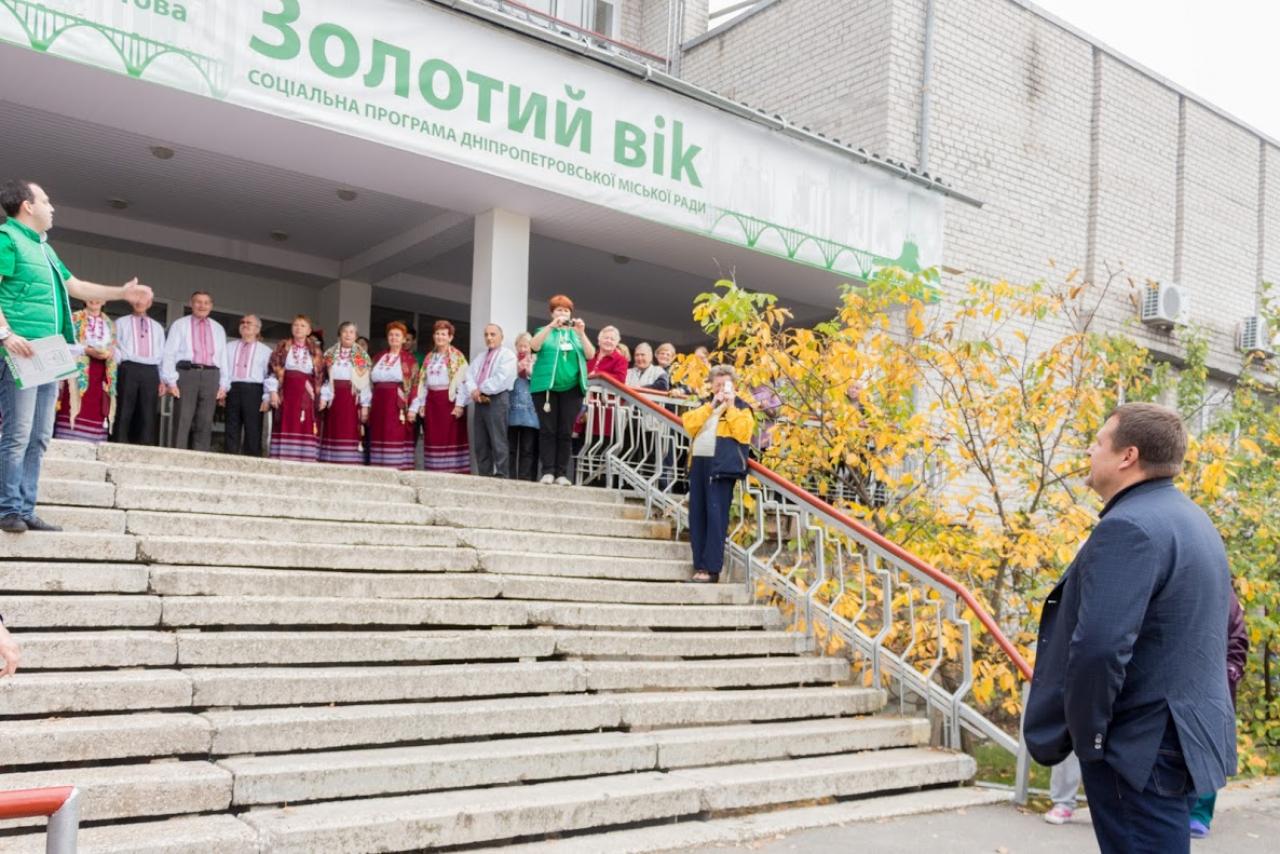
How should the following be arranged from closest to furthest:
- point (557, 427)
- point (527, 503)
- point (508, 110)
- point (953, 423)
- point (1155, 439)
→ point (1155, 439)
point (953, 423)
point (527, 503)
point (557, 427)
point (508, 110)

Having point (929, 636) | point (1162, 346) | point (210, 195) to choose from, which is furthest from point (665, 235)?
point (1162, 346)

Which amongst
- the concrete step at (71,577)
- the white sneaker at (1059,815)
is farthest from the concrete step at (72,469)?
the white sneaker at (1059,815)

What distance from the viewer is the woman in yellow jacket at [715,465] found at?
26.0ft

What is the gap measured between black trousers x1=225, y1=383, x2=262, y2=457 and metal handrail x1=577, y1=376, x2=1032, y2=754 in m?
2.96

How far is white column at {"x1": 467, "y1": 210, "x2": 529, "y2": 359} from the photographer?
1136 centimetres

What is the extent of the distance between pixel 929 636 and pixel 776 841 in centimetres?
270

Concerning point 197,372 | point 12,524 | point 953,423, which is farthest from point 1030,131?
point 12,524

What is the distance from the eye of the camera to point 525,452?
383 inches

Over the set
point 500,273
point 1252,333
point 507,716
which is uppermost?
point 1252,333

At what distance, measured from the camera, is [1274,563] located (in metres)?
8.98

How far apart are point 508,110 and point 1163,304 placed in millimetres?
10140

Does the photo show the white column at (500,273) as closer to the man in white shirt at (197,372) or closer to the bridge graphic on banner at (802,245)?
the bridge graphic on banner at (802,245)

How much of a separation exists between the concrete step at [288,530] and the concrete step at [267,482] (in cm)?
42

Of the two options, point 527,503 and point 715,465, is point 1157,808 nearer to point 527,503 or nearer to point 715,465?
point 715,465
